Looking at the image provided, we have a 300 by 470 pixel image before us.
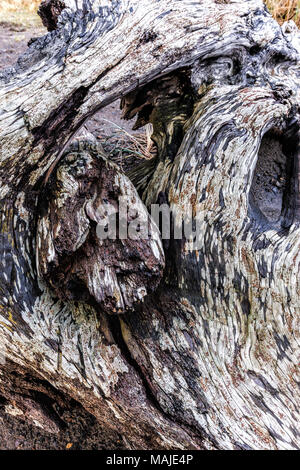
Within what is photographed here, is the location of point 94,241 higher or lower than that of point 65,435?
higher

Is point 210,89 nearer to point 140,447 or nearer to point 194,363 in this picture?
point 194,363

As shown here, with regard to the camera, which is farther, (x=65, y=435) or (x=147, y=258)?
(x=65, y=435)

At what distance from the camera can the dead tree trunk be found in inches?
58.5

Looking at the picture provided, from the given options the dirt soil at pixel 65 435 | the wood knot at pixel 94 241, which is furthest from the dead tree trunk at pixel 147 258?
the dirt soil at pixel 65 435

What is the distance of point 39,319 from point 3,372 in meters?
0.34

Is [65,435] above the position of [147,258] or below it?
below

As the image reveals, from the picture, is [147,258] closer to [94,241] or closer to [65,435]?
[94,241]

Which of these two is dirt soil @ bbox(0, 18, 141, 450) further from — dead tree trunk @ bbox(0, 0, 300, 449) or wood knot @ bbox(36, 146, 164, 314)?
wood knot @ bbox(36, 146, 164, 314)

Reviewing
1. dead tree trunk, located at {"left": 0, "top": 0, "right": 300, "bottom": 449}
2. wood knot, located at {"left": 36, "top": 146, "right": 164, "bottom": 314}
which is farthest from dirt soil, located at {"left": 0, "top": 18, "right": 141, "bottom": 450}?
wood knot, located at {"left": 36, "top": 146, "right": 164, "bottom": 314}

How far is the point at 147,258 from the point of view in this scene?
1.49 meters

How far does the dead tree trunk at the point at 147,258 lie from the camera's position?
1486 millimetres

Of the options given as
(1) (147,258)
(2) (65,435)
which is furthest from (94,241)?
(2) (65,435)

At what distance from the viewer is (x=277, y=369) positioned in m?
1.61

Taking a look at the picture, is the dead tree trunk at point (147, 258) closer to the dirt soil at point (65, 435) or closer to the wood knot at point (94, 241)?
the wood knot at point (94, 241)
